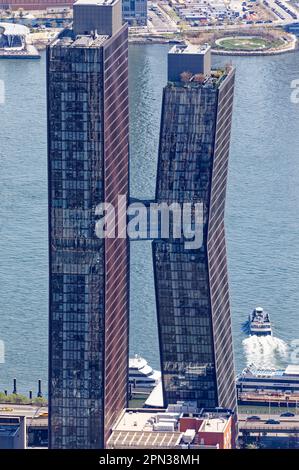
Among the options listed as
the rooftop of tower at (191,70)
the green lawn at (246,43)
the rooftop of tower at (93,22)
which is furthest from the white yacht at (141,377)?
the green lawn at (246,43)

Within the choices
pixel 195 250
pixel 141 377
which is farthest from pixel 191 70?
pixel 141 377

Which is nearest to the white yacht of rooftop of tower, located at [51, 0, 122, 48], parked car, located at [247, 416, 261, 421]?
parked car, located at [247, 416, 261, 421]

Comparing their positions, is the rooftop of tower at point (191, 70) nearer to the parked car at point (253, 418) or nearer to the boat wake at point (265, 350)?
the parked car at point (253, 418)

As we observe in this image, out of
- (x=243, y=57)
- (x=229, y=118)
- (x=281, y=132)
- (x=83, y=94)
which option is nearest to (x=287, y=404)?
(x=229, y=118)

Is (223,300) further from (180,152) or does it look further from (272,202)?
(272,202)

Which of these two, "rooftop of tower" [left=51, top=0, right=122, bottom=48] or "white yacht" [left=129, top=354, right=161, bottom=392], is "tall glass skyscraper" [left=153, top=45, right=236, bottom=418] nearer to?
"rooftop of tower" [left=51, top=0, right=122, bottom=48]
